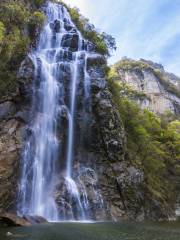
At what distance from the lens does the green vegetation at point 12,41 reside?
27797 millimetres

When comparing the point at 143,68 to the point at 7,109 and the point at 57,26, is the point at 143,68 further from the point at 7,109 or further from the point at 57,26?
the point at 7,109

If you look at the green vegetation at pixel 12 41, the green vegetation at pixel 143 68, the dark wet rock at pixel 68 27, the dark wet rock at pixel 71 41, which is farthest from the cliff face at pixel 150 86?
the green vegetation at pixel 12 41

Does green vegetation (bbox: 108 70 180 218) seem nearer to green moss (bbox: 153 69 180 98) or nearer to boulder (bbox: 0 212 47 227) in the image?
boulder (bbox: 0 212 47 227)

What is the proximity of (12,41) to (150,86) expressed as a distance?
7217 cm

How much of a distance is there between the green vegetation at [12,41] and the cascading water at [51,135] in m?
1.69

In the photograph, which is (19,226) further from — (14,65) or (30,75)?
(14,65)

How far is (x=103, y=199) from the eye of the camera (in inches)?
1056

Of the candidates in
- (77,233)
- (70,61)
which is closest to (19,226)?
(77,233)

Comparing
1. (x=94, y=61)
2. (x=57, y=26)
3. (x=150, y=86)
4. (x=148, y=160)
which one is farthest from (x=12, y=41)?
(x=150, y=86)

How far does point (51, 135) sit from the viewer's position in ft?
90.8

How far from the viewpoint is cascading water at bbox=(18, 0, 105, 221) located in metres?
23.8

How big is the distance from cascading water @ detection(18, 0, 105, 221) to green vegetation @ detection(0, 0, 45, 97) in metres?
1.69

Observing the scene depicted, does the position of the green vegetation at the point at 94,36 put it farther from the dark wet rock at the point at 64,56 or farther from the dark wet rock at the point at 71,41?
the dark wet rock at the point at 64,56

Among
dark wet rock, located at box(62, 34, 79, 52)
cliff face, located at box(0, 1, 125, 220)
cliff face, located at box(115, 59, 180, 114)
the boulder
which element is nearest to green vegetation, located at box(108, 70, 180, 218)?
cliff face, located at box(0, 1, 125, 220)
